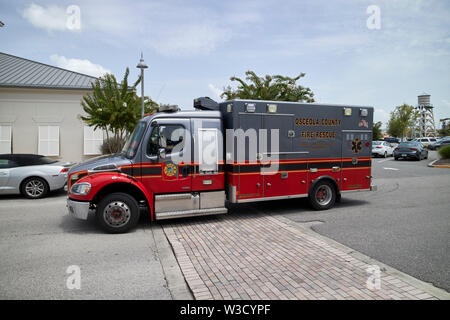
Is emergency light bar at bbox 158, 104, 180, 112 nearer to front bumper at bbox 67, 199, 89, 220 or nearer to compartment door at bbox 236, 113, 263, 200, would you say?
compartment door at bbox 236, 113, 263, 200

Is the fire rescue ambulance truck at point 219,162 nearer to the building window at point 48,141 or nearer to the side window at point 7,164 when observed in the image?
the side window at point 7,164

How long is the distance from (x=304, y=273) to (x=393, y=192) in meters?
8.39

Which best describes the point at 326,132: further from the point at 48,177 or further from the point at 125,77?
the point at 125,77

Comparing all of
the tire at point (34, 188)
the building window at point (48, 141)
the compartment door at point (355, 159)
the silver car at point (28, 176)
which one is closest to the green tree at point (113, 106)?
the building window at point (48, 141)

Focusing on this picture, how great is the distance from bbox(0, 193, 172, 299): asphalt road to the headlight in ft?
2.81

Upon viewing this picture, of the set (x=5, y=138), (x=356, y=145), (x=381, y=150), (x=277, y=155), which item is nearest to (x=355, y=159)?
(x=356, y=145)

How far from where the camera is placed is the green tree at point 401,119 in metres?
61.1

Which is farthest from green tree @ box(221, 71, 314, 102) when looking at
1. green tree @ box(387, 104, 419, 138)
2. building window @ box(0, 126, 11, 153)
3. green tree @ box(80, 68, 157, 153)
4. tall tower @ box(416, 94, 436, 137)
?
tall tower @ box(416, 94, 436, 137)

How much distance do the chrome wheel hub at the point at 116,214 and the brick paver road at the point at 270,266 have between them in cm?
92

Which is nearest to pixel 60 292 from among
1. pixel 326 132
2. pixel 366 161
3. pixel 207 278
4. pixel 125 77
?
pixel 207 278

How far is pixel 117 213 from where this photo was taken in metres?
6.62

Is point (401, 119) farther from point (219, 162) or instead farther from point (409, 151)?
point (219, 162)

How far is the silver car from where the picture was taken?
10125 mm

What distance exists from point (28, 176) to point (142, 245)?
21.3 feet
